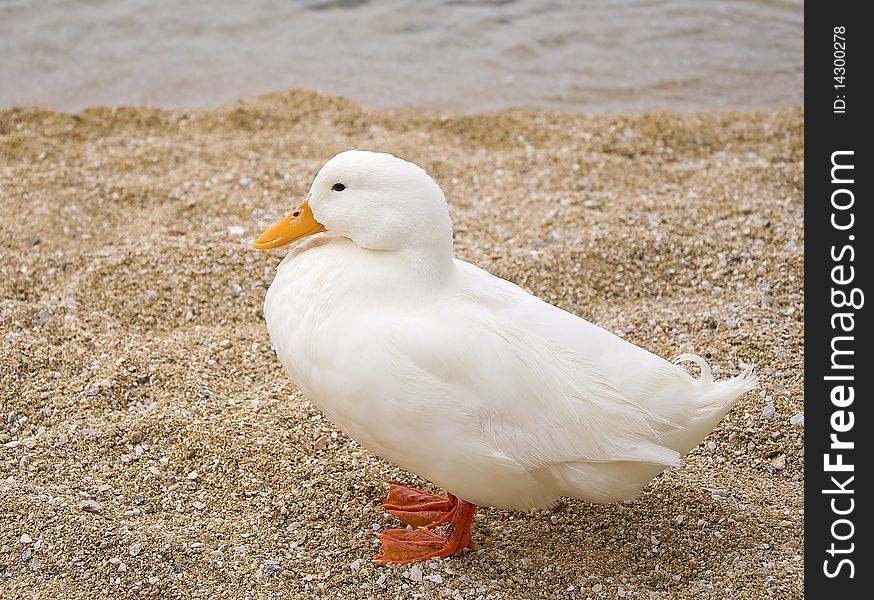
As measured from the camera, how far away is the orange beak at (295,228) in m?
2.88

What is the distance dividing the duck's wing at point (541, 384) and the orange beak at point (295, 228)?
503 millimetres

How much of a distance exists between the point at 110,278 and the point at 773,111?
463 cm

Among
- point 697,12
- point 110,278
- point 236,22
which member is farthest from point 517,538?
point 697,12

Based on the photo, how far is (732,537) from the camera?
297 cm

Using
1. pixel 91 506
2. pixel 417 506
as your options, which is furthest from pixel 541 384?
pixel 91 506

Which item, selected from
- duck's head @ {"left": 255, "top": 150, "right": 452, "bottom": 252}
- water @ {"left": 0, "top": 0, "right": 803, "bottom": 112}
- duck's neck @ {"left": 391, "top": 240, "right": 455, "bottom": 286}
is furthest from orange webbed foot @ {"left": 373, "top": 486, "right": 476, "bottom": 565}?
water @ {"left": 0, "top": 0, "right": 803, "bottom": 112}

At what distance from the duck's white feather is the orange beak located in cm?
13

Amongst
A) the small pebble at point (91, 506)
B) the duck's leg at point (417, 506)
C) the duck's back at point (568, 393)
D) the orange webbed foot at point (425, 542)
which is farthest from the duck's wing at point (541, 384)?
the small pebble at point (91, 506)

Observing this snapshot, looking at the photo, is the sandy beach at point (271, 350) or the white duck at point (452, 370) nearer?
the white duck at point (452, 370)

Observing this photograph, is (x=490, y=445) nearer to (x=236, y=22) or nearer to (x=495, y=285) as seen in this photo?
(x=495, y=285)

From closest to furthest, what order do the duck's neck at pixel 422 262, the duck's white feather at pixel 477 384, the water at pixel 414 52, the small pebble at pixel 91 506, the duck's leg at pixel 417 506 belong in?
the duck's white feather at pixel 477 384
the duck's neck at pixel 422 262
the small pebble at pixel 91 506
the duck's leg at pixel 417 506
the water at pixel 414 52

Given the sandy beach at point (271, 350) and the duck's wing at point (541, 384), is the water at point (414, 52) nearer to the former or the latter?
the sandy beach at point (271, 350)

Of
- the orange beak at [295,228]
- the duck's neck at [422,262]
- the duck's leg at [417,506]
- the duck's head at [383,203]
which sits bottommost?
the duck's leg at [417,506]

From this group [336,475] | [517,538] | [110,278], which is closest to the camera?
[517,538]
